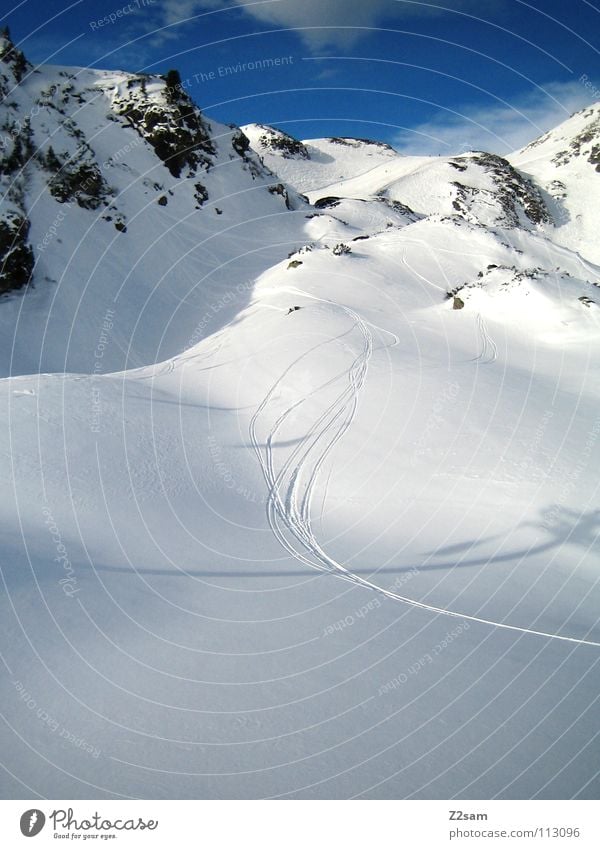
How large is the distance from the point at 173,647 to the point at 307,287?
21.6 m

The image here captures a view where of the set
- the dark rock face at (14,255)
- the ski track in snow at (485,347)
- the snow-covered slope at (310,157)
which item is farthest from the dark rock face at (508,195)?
the dark rock face at (14,255)

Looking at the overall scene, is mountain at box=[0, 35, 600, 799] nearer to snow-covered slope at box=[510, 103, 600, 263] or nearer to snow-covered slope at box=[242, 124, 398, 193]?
snow-covered slope at box=[510, 103, 600, 263]

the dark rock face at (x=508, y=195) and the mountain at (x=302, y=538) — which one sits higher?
the dark rock face at (x=508, y=195)

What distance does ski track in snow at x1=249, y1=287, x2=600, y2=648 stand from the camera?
6699 mm

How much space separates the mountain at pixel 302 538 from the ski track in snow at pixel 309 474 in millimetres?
66

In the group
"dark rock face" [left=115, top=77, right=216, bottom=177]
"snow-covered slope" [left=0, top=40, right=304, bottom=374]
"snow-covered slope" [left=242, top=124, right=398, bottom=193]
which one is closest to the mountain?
"snow-covered slope" [left=0, top=40, right=304, bottom=374]

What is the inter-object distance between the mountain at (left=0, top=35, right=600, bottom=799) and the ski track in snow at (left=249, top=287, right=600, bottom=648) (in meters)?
0.07

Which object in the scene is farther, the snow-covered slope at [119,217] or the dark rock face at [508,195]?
the dark rock face at [508,195]

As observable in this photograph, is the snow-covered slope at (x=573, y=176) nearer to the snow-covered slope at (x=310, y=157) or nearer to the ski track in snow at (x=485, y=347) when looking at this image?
the snow-covered slope at (x=310, y=157)

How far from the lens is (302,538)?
27.0 feet

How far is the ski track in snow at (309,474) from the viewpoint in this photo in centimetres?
670

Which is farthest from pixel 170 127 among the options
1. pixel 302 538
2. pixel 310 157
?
pixel 310 157

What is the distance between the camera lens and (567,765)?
13.7 feet

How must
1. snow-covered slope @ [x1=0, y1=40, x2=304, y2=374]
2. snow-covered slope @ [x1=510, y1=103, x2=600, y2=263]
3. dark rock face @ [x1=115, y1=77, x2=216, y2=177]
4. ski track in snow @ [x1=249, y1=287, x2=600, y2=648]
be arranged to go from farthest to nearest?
snow-covered slope @ [x1=510, y1=103, x2=600, y2=263]
dark rock face @ [x1=115, y1=77, x2=216, y2=177]
snow-covered slope @ [x1=0, y1=40, x2=304, y2=374]
ski track in snow @ [x1=249, y1=287, x2=600, y2=648]
